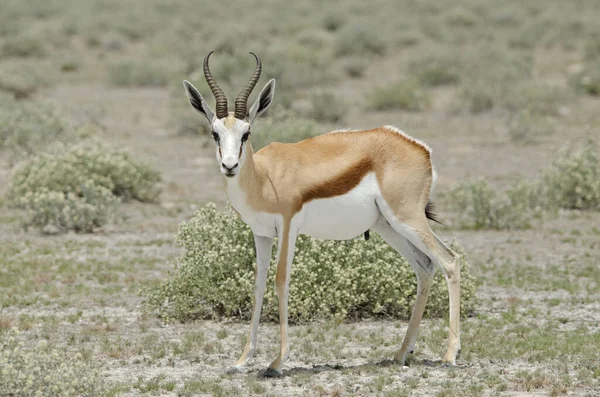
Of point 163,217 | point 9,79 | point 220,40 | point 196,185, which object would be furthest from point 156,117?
point 220,40

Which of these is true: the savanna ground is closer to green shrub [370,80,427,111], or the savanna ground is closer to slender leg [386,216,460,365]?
green shrub [370,80,427,111]

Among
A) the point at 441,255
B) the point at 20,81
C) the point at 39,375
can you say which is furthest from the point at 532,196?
the point at 20,81

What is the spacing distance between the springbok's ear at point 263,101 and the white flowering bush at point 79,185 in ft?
24.7

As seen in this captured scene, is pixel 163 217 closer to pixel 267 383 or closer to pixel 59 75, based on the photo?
pixel 267 383

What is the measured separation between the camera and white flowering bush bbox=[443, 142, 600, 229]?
15102 mm

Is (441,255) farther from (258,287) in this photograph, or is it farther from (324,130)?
(324,130)

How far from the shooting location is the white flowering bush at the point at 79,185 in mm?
14570

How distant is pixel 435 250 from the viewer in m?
8.01

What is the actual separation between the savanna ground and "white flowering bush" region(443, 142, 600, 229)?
0.35 metres

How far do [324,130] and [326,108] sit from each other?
372cm

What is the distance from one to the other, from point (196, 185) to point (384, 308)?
8.48m

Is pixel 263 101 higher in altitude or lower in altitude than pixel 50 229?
higher

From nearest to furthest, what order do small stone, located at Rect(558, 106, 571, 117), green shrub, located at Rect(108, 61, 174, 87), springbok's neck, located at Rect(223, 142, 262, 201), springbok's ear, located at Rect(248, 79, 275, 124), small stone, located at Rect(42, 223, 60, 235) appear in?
springbok's ear, located at Rect(248, 79, 275, 124)
springbok's neck, located at Rect(223, 142, 262, 201)
small stone, located at Rect(42, 223, 60, 235)
small stone, located at Rect(558, 106, 571, 117)
green shrub, located at Rect(108, 61, 174, 87)

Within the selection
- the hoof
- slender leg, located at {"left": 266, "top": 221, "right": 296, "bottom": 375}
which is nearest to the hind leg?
slender leg, located at {"left": 266, "top": 221, "right": 296, "bottom": 375}
